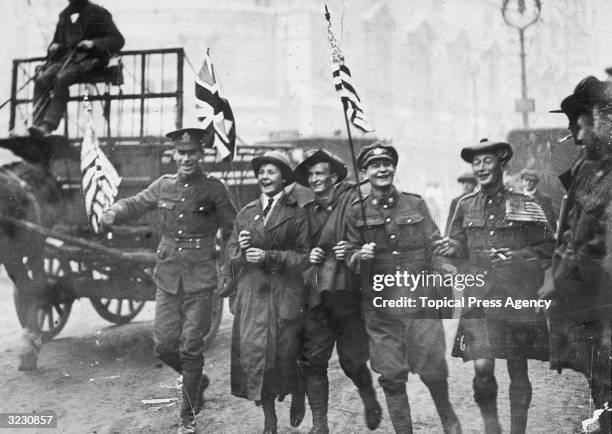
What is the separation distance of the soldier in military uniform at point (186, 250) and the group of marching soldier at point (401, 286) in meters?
0.04

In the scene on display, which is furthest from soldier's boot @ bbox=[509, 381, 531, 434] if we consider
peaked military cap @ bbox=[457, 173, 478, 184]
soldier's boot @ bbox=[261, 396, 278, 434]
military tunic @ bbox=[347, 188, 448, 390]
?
peaked military cap @ bbox=[457, 173, 478, 184]

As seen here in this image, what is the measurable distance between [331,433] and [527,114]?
286 centimetres

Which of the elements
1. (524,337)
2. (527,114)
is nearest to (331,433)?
(524,337)

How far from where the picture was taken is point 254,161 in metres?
4.62

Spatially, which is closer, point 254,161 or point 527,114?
point 254,161

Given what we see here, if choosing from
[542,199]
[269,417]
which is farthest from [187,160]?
[542,199]

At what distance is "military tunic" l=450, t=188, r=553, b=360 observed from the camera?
4281 mm

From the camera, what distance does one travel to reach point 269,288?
4504 millimetres

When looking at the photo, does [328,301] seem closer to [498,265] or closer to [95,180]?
[498,265]

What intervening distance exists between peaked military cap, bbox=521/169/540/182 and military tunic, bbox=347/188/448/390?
1.01 metres

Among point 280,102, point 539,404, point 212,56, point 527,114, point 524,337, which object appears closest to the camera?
point 524,337

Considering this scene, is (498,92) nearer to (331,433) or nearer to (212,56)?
(212,56)

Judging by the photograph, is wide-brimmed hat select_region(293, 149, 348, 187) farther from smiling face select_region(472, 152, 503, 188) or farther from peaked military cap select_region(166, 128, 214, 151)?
smiling face select_region(472, 152, 503, 188)

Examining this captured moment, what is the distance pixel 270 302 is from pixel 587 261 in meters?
2.13
